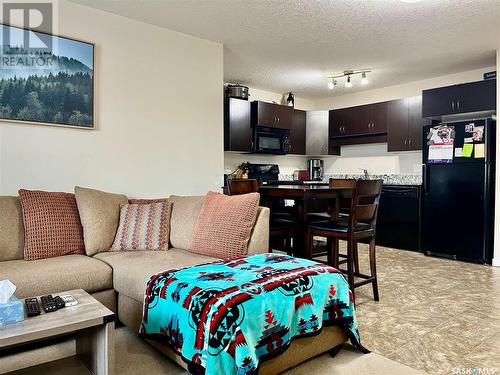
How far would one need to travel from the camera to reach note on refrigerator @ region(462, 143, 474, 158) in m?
4.42

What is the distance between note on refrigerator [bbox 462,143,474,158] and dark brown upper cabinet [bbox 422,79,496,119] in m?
0.49

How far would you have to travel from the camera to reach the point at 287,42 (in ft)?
13.5

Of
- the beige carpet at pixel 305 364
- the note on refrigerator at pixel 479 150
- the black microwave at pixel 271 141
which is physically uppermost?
the black microwave at pixel 271 141

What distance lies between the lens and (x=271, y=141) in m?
5.96

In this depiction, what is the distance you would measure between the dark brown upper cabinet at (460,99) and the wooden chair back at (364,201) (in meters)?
2.46

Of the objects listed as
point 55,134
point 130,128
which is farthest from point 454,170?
point 55,134

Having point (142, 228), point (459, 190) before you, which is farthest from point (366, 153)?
point (142, 228)

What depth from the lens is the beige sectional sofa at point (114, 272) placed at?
2041 millimetres

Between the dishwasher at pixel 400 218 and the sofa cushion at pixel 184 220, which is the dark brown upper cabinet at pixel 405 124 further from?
the sofa cushion at pixel 184 220

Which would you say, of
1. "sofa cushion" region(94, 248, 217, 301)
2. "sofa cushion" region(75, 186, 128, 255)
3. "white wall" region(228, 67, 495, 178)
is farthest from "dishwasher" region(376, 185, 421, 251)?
"sofa cushion" region(75, 186, 128, 255)

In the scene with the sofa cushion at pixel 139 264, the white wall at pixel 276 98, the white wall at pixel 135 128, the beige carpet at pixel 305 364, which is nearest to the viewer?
the beige carpet at pixel 305 364

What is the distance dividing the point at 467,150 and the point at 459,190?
0.50m

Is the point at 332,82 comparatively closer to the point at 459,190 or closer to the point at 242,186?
the point at 459,190

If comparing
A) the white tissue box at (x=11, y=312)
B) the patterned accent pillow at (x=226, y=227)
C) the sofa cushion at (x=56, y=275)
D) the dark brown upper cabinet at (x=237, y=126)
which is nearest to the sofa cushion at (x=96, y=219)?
the sofa cushion at (x=56, y=275)
